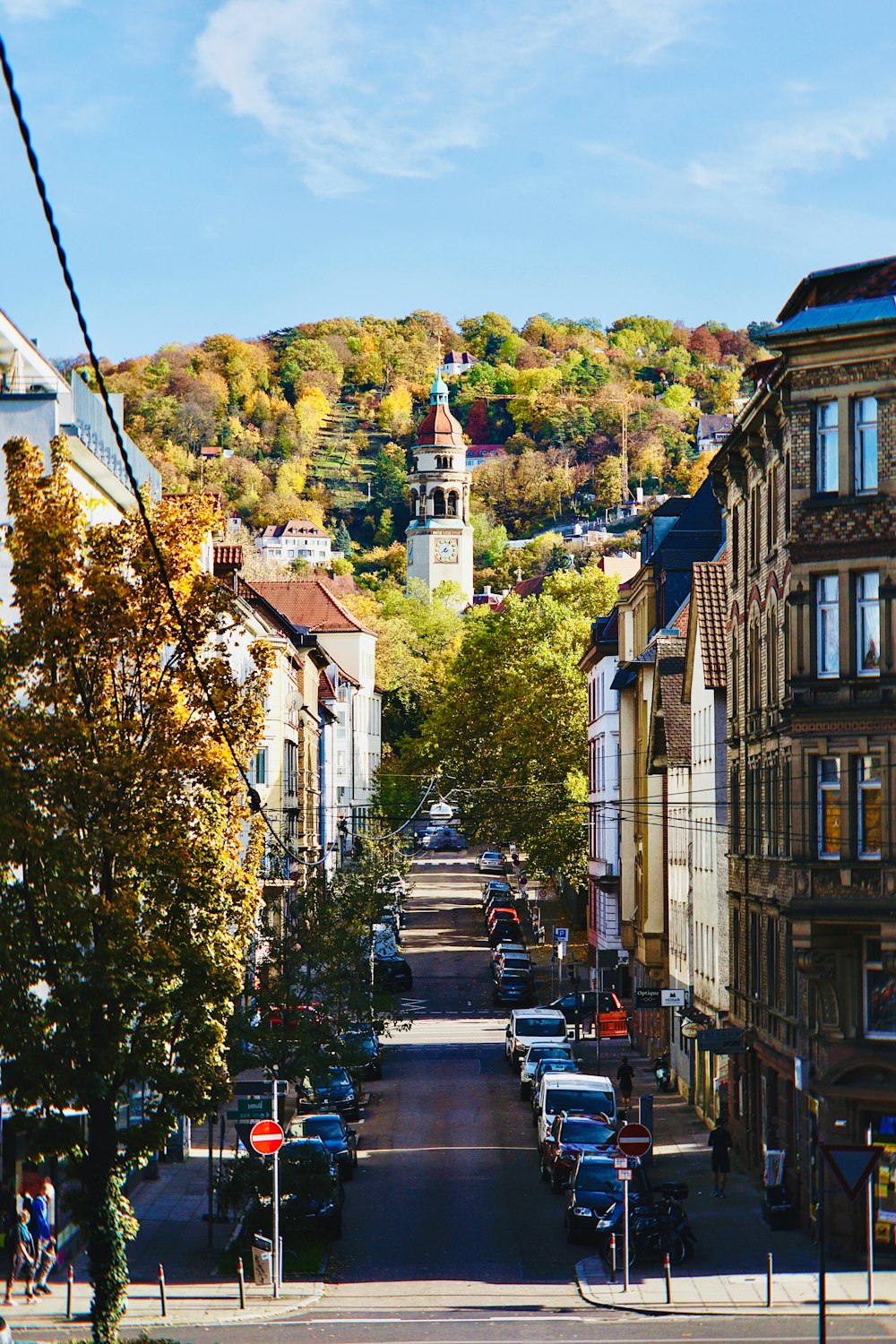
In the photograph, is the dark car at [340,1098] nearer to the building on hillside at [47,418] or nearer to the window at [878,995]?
the building on hillside at [47,418]

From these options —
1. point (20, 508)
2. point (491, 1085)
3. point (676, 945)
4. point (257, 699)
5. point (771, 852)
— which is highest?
point (20, 508)

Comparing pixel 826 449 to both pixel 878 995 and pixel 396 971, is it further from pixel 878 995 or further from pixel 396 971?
pixel 396 971

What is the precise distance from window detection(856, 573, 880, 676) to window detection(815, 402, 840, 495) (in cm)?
156

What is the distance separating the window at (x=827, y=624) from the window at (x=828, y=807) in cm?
146

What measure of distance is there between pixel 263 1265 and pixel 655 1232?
613 cm

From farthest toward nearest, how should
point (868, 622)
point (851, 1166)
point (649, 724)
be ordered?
point (649, 724) < point (868, 622) < point (851, 1166)

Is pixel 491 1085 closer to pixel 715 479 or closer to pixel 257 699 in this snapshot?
pixel 715 479

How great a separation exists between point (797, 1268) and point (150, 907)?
12476mm

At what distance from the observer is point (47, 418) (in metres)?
36.7

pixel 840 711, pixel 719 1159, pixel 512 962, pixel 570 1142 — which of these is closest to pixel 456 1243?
pixel 570 1142

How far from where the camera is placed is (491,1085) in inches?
2131

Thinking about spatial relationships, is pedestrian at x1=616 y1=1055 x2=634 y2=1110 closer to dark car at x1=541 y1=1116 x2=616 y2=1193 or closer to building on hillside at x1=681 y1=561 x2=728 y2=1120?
building on hillside at x1=681 y1=561 x2=728 y2=1120

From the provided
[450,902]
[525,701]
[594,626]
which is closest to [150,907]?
[594,626]

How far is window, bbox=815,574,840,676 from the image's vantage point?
31234mm
